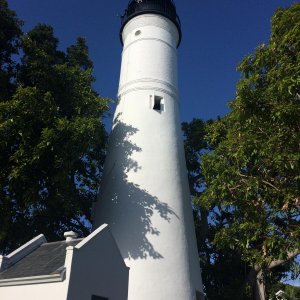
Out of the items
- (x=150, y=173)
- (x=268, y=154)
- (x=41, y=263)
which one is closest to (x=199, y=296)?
(x=150, y=173)

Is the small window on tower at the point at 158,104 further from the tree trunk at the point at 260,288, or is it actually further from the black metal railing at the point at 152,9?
the tree trunk at the point at 260,288

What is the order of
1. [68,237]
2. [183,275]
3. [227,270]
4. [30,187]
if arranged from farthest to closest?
[227,270], [183,275], [30,187], [68,237]

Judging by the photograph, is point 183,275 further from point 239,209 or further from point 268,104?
point 268,104

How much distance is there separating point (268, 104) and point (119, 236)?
9174 millimetres

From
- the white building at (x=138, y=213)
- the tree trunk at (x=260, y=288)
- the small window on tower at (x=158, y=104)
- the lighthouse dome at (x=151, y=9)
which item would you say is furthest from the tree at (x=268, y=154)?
the lighthouse dome at (x=151, y=9)

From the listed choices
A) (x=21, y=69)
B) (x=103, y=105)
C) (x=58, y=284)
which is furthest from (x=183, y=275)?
(x=21, y=69)

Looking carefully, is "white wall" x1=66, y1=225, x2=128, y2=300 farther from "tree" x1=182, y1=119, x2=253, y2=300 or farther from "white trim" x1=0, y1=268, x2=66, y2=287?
"tree" x1=182, y1=119, x2=253, y2=300

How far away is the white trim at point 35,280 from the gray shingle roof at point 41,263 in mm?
149

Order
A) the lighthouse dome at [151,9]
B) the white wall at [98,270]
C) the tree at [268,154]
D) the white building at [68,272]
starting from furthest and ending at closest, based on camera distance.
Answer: the lighthouse dome at [151,9] < the white wall at [98,270] < the white building at [68,272] < the tree at [268,154]

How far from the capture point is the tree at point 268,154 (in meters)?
10.4

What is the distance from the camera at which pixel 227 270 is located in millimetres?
23328

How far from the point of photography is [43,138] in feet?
50.1

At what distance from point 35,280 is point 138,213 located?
654cm

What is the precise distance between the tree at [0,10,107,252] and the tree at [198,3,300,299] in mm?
6202
